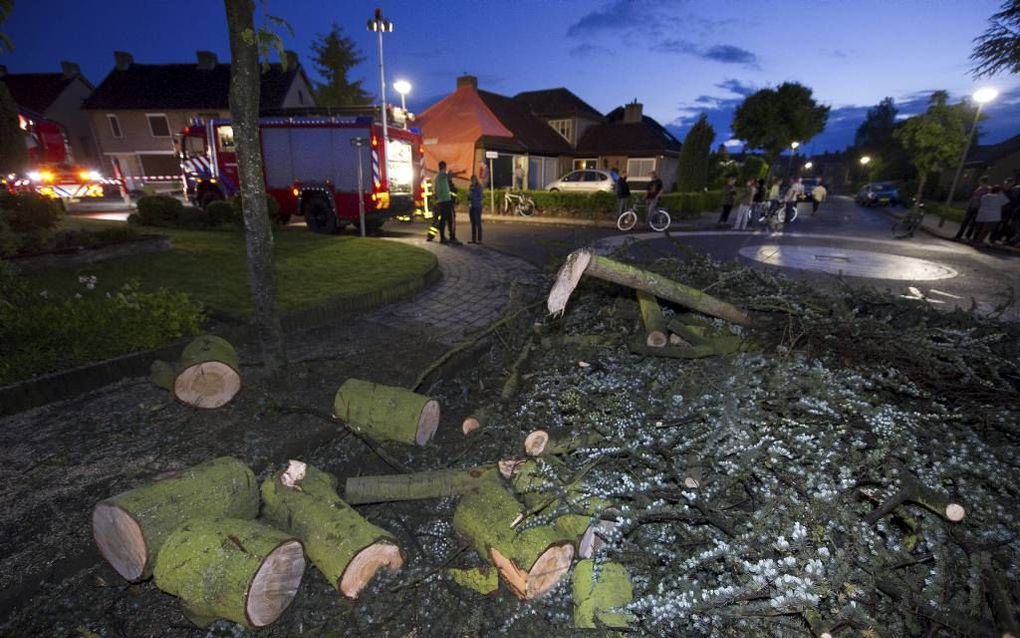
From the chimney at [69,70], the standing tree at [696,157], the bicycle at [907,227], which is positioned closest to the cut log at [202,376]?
the bicycle at [907,227]

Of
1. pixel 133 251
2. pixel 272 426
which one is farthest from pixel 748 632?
pixel 133 251

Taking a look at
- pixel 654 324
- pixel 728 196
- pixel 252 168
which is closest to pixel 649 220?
pixel 728 196

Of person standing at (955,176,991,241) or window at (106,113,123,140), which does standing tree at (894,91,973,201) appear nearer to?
person standing at (955,176,991,241)

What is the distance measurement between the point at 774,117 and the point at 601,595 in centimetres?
4153

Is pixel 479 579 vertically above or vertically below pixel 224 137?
below

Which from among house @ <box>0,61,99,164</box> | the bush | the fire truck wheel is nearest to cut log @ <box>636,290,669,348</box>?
the bush

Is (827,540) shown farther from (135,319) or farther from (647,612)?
(135,319)

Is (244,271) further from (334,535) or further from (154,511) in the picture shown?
(334,535)

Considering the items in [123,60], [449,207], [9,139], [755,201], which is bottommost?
[449,207]

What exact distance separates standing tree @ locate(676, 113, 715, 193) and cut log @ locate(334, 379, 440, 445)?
2559cm

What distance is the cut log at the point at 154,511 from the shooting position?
6.69 feet

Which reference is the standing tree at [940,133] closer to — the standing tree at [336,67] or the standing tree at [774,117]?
the standing tree at [774,117]

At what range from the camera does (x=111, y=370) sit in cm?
387

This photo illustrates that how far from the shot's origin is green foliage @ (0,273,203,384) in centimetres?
360
